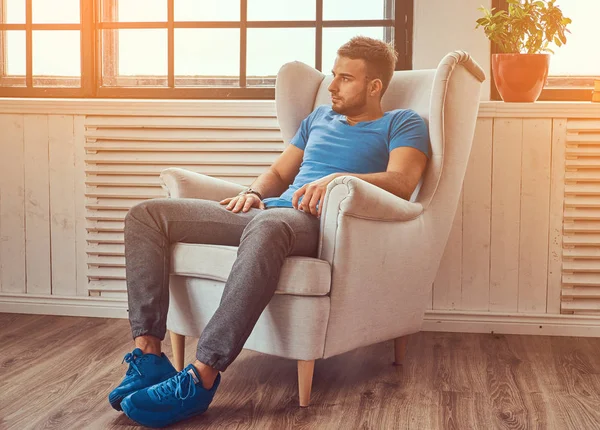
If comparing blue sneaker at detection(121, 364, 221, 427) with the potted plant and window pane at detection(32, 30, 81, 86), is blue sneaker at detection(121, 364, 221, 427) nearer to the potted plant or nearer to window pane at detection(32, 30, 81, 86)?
the potted plant

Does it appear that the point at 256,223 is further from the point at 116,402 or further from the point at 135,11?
the point at 135,11

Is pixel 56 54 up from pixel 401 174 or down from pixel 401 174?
up

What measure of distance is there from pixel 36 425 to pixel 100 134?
151 cm

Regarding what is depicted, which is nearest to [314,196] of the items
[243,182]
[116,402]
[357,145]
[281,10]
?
[357,145]

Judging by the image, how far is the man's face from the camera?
95.8 inches

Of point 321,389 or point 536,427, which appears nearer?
point 536,427

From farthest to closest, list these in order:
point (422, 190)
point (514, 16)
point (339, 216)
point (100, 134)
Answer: point (100, 134), point (514, 16), point (422, 190), point (339, 216)

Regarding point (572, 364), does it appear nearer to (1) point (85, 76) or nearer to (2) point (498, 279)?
(2) point (498, 279)

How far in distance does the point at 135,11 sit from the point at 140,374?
6.38 ft

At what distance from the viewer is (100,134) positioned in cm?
309

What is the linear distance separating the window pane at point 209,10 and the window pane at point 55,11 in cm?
48

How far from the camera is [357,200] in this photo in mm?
1976

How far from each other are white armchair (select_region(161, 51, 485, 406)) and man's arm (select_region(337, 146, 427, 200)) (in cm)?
4

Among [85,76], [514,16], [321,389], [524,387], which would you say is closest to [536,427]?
[524,387]
